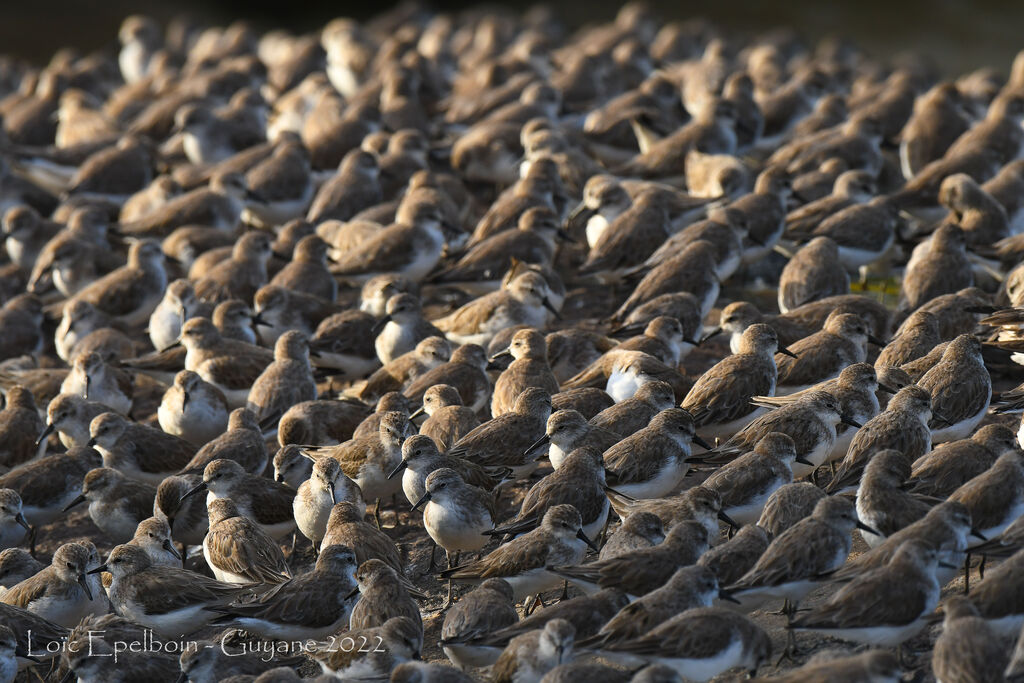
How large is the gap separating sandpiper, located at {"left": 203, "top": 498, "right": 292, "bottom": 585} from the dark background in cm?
2704

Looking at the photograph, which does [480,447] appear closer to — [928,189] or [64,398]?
[64,398]

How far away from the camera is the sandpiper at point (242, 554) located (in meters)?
8.81

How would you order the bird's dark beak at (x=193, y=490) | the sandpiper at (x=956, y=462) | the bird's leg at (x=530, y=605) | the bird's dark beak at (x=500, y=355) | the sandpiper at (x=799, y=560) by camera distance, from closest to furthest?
the sandpiper at (x=799, y=560) < the sandpiper at (x=956, y=462) < the bird's leg at (x=530, y=605) < the bird's dark beak at (x=193, y=490) < the bird's dark beak at (x=500, y=355)

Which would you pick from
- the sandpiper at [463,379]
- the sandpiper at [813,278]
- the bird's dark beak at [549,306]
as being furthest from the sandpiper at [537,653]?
the sandpiper at [813,278]

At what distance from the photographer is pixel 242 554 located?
8883 mm

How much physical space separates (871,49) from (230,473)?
27.7m

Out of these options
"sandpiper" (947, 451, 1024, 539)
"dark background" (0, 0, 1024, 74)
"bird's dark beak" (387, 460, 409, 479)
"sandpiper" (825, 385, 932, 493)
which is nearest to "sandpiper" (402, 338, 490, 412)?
"bird's dark beak" (387, 460, 409, 479)

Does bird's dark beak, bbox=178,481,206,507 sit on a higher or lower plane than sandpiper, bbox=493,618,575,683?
lower

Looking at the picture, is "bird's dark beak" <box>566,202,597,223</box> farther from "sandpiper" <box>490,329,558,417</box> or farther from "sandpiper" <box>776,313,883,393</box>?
"sandpiper" <box>776,313,883,393</box>

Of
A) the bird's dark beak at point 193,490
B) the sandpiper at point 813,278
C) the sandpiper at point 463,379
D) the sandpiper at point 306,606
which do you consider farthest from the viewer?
the sandpiper at point 813,278

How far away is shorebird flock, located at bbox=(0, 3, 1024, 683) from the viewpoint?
766cm

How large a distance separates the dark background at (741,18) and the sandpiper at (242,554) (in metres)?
27.0

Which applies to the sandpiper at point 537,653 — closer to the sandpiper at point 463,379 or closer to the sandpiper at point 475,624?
the sandpiper at point 475,624

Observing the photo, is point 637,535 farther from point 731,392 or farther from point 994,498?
point 731,392
